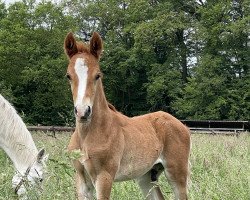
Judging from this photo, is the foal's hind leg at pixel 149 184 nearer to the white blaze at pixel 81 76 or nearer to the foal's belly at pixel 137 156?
the foal's belly at pixel 137 156

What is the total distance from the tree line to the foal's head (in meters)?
28.3

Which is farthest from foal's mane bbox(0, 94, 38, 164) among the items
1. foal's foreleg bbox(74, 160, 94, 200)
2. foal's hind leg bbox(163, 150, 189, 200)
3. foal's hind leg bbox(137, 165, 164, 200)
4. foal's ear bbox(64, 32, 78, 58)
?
foal's ear bbox(64, 32, 78, 58)

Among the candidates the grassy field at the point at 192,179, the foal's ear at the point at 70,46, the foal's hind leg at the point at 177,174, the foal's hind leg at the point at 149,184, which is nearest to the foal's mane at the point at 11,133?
the grassy field at the point at 192,179

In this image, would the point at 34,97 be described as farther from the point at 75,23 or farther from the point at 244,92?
the point at 244,92

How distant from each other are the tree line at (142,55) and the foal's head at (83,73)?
2829cm

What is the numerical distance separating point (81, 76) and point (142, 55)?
3835 centimetres

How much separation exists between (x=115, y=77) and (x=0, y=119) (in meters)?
37.5

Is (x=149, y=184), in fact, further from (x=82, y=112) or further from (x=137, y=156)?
(x=82, y=112)

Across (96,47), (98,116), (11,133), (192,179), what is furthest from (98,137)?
(192,179)

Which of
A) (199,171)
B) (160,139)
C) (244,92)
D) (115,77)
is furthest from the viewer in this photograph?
(115,77)

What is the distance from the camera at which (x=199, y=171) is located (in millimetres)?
7590

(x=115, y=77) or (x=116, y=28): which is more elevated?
(x=116, y=28)

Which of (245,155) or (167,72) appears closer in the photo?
(245,155)

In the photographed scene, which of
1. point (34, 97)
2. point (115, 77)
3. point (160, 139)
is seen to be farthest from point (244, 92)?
point (160, 139)
